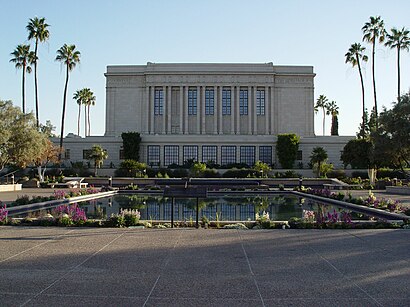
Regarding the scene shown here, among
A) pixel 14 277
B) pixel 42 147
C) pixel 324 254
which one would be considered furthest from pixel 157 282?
pixel 42 147

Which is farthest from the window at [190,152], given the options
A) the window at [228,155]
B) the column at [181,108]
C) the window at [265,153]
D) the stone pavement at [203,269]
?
the stone pavement at [203,269]

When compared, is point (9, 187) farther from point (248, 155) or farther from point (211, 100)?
point (211, 100)

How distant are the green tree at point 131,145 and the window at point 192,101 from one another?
1270 centimetres

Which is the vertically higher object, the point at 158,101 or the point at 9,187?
the point at 158,101

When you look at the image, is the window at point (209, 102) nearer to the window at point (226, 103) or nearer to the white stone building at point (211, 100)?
the white stone building at point (211, 100)

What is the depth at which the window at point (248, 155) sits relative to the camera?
5275 centimetres

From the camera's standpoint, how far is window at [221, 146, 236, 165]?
52.6m

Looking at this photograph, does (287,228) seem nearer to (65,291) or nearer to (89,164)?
(65,291)

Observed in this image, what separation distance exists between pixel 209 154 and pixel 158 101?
14973mm

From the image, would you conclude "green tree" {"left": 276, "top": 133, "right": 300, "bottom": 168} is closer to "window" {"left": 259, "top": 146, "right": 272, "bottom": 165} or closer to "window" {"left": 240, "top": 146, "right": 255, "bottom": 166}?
"window" {"left": 259, "top": 146, "right": 272, "bottom": 165}

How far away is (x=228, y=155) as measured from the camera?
52.6 m

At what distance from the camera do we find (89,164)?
2007 inches

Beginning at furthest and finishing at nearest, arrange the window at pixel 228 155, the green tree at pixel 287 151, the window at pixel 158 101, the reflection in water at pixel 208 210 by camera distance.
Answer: the window at pixel 158 101 → the window at pixel 228 155 → the green tree at pixel 287 151 → the reflection in water at pixel 208 210

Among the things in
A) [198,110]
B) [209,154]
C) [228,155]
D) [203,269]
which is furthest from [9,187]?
[198,110]
